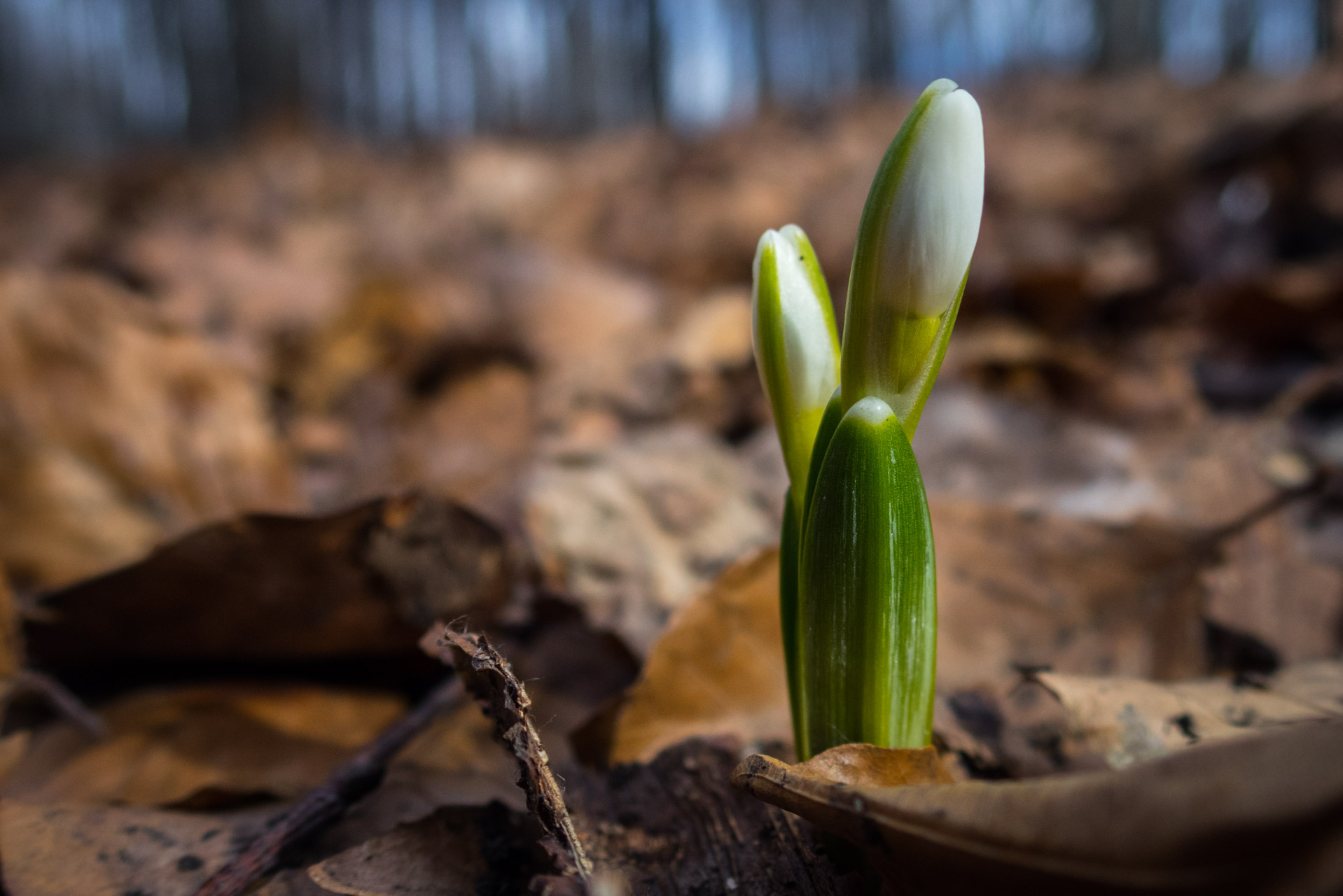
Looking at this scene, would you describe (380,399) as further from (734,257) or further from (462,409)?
(734,257)

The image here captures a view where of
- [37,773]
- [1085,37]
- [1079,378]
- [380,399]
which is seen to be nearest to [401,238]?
[380,399]

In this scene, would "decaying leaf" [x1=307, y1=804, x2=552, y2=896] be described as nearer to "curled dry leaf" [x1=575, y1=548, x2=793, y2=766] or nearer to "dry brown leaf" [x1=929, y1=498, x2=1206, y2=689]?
"curled dry leaf" [x1=575, y1=548, x2=793, y2=766]

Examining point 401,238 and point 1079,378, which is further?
point 401,238

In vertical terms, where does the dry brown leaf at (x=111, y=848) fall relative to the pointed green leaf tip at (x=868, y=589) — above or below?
below

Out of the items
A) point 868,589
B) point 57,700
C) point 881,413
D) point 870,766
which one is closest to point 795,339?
point 881,413

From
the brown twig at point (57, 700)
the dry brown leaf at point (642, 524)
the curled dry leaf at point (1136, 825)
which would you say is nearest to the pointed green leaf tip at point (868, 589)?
the curled dry leaf at point (1136, 825)

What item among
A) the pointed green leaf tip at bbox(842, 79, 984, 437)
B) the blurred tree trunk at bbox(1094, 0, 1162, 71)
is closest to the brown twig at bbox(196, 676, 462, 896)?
the pointed green leaf tip at bbox(842, 79, 984, 437)

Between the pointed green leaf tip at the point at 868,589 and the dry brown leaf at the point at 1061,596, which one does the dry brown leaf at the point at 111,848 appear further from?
the dry brown leaf at the point at 1061,596
